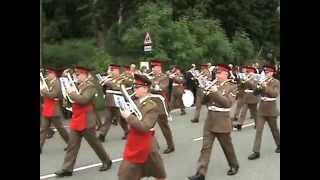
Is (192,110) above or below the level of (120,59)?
below

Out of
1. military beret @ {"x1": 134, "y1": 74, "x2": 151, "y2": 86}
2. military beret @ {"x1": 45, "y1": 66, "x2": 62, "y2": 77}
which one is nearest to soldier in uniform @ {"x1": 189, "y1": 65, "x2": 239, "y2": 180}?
military beret @ {"x1": 134, "y1": 74, "x2": 151, "y2": 86}

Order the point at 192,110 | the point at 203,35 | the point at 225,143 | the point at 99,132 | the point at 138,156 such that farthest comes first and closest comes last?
the point at 192,110 → the point at 99,132 → the point at 203,35 → the point at 225,143 → the point at 138,156

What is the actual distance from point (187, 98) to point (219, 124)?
426cm

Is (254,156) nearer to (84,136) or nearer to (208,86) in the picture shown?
(208,86)

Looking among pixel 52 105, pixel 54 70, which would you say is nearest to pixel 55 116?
pixel 52 105

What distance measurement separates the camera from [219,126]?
7902 millimetres

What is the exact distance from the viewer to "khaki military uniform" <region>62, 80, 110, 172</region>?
828 centimetres

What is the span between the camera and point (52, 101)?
9.60 meters

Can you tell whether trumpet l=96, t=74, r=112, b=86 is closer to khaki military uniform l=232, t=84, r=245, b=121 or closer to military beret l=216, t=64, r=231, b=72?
khaki military uniform l=232, t=84, r=245, b=121
